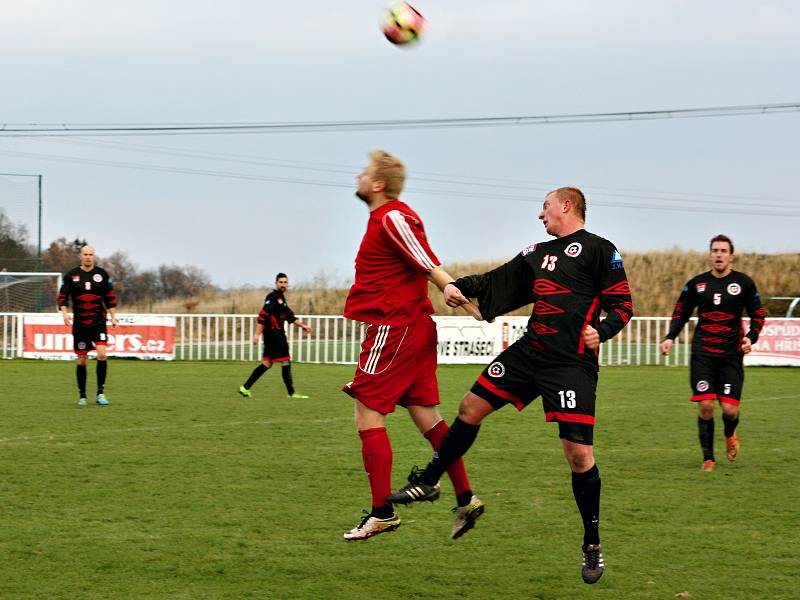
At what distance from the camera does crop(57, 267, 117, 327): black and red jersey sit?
50.2 ft

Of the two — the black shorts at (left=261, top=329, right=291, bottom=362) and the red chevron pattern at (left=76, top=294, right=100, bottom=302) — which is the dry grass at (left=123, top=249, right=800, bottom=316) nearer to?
the black shorts at (left=261, top=329, right=291, bottom=362)

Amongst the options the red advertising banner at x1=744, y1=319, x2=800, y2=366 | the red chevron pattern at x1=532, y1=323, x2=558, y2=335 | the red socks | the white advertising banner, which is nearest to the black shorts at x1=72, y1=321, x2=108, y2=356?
the red socks

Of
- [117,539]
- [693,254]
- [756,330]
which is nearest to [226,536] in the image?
[117,539]

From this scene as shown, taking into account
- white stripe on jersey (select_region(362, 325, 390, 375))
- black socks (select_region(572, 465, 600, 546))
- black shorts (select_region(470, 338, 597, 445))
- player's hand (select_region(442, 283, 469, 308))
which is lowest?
black socks (select_region(572, 465, 600, 546))

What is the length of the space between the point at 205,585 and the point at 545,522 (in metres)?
2.58

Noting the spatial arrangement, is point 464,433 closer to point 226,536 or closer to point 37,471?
point 226,536

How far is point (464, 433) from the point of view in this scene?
6.04 metres

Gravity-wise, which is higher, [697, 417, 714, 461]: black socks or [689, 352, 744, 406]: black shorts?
[689, 352, 744, 406]: black shorts

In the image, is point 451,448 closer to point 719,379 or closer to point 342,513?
point 342,513

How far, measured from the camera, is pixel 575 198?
19.5ft

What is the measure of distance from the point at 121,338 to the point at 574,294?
22.9m

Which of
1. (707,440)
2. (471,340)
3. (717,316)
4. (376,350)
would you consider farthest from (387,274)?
(471,340)

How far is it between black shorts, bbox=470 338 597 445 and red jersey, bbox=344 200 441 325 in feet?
1.87

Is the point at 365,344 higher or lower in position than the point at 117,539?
higher
